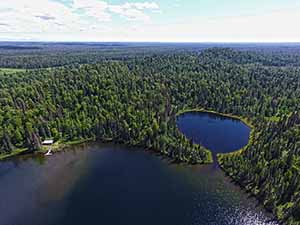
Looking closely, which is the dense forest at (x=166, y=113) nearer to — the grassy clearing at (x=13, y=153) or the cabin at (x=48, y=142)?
the grassy clearing at (x=13, y=153)

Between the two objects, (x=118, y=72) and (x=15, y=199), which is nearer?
(x=15, y=199)

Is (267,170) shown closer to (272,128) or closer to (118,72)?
(272,128)

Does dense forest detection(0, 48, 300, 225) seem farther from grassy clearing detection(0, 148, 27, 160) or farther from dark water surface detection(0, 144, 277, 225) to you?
dark water surface detection(0, 144, 277, 225)

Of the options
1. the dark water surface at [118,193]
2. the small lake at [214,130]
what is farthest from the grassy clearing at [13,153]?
the small lake at [214,130]

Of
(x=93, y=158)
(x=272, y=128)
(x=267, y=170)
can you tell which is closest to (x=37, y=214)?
(x=93, y=158)

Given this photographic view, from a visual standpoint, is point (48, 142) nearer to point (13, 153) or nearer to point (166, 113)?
point (13, 153)

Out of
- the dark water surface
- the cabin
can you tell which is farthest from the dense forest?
the dark water surface
